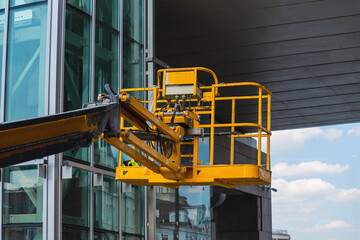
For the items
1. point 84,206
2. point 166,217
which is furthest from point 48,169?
point 166,217

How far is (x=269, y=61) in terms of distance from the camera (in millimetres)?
29438

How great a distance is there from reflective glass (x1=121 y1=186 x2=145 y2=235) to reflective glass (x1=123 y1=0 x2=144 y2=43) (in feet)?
13.2

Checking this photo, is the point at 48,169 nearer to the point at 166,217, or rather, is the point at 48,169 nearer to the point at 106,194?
the point at 106,194

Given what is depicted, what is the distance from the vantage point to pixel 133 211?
630 inches

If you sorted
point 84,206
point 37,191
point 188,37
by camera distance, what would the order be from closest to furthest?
point 37,191 < point 84,206 < point 188,37

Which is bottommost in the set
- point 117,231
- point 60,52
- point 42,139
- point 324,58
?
point 117,231

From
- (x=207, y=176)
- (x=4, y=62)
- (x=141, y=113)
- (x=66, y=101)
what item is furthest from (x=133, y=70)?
(x=141, y=113)

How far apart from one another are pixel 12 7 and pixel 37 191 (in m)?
3.94

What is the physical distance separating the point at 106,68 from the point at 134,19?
89.2 inches

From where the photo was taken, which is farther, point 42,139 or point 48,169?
point 48,169

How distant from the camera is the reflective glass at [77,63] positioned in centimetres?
1352

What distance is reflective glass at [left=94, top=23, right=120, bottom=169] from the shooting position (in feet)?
48.0

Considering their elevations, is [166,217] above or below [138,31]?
below

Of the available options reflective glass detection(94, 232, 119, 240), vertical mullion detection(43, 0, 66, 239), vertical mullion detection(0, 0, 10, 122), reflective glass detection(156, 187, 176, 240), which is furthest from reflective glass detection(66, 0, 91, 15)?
reflective glass detection(156, 187, 176, 240)
